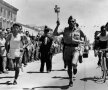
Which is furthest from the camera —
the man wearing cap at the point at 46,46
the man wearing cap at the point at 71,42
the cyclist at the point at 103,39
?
the man wearing cap at the point at 46,46

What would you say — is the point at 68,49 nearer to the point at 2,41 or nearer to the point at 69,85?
the point at 69,85

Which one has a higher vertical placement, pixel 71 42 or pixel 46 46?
pixel 46 46

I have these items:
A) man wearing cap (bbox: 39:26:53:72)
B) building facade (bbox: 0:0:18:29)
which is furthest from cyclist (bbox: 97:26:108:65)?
building facade (bbox: 0:0:18:29)

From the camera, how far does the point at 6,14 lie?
68250 millimetres

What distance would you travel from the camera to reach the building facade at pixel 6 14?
6425cm

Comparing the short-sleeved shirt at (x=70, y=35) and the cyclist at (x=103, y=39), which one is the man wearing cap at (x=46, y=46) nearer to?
the cyclist at (x=103, y=39)

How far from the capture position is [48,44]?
12734 millimetres

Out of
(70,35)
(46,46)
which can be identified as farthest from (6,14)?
(70,35)

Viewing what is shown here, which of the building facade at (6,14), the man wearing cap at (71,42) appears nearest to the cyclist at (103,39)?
the man wearing cap at (71,42)

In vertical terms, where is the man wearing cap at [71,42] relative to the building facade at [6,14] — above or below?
below

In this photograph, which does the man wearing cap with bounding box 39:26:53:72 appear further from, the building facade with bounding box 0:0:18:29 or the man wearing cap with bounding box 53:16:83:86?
the building facade with bounding box 0:0:18:29

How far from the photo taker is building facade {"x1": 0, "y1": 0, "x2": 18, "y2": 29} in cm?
6425

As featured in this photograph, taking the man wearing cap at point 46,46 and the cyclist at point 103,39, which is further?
the man wearing cap at point 46,46

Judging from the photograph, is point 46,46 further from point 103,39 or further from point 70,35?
point 70,35
